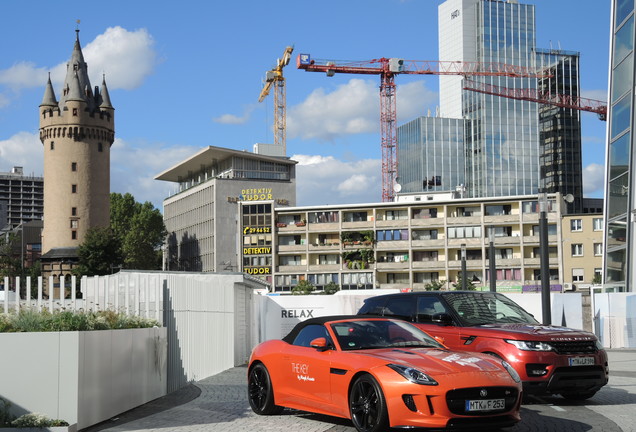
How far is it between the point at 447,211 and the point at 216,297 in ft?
283

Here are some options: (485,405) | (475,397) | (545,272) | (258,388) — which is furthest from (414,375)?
(545,272)

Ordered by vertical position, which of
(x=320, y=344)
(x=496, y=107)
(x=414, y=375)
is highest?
(x=496, y=107)

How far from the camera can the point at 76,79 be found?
122 m

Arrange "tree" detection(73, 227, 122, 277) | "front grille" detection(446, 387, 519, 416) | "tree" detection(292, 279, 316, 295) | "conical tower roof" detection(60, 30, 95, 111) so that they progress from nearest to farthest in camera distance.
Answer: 1. "front grille" detection(446, 387, 519, 416)
2. "tree" detection(292, 279, 316, 295)
3. "tree" detection(73, 227, 122, 277)
4. "conical tower roof" detection(60, 30, 95, 111)

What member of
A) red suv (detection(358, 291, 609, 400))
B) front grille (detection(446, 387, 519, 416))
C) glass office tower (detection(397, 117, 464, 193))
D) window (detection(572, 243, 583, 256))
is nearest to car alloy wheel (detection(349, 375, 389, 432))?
front grille (detection(446, 387, 519, 416))

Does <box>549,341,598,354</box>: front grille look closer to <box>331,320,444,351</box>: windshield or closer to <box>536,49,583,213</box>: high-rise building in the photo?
<box>331,320,444,351</box>: windshield

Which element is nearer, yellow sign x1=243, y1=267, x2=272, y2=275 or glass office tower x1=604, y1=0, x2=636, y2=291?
glass office tower x1=604, y1=0, x2=636, y2=291

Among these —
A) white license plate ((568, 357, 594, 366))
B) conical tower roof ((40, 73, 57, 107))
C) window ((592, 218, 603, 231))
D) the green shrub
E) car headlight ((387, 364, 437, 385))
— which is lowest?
white license plate ((568, 357, 594, 366))

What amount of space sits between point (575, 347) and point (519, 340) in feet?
2.76

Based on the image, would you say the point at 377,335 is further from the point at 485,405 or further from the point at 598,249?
the point at 598,249

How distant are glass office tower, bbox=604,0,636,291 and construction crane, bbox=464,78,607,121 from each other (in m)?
112

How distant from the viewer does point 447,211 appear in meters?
106

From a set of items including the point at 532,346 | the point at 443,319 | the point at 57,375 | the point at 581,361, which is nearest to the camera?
the point at 57,375

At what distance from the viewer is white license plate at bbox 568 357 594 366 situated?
507 inches
